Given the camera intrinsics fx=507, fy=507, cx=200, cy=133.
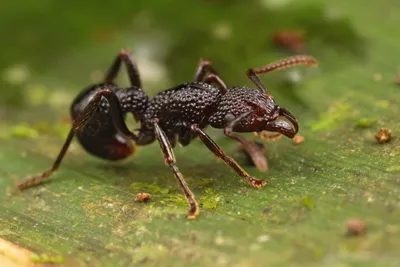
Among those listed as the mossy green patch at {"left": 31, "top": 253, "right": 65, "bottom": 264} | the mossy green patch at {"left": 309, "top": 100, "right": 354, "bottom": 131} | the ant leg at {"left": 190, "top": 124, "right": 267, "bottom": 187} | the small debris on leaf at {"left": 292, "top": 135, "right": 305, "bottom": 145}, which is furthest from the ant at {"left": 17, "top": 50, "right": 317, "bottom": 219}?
the mossy green patch at {"left": 31, "top": 253, "right": 65, "bottom": 264}

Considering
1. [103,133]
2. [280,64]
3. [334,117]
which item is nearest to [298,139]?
[334,117]

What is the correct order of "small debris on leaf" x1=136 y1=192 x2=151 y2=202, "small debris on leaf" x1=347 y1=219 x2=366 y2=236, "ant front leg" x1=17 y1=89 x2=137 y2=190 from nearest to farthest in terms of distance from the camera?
1. "small debris on leaf" x1=347 y1=219 x2=366 y2=236
2. "small debris on leaf" x1=136 y1=192 x2=151 y2=202
3. "ant front leg" x1=17 y1=89 x2=137 y2=190

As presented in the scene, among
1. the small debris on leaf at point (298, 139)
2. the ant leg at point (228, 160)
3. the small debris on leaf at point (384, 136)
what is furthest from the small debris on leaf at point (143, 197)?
the small debris on leaf at point (384, 136)

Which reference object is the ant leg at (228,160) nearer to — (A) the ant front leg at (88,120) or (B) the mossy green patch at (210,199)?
(B) the mossy green patch at (210,199)

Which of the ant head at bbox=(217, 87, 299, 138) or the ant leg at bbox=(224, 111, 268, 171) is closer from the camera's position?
the ant leg at bbox=(224, 111, 268, 171)

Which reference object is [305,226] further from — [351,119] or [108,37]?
[108,37]

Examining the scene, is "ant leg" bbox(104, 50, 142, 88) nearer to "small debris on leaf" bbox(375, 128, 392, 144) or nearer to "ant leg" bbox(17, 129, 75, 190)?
"ant leg" bbox(17, 129, 75, 190)

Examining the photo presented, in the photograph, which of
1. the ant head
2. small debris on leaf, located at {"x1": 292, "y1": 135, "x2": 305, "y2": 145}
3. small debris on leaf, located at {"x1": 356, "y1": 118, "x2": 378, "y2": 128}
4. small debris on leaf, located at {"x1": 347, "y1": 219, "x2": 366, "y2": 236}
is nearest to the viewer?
small debris on leaf, located at {"x1": 347, "y1": 219, "x2": 366, "y2": 236}
